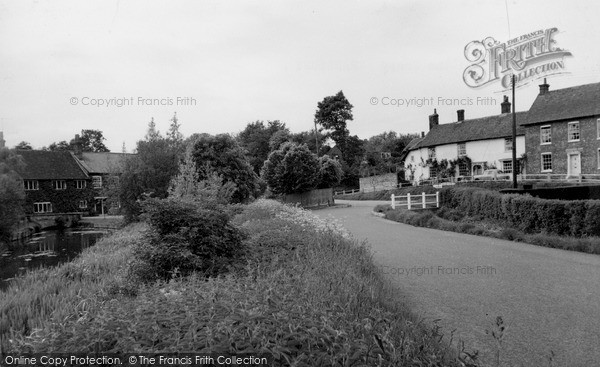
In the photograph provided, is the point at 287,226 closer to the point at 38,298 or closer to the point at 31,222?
the point at 38,298

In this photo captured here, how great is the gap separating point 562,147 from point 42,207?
5712cm

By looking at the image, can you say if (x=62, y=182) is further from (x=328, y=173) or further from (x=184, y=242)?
(x=184, y=242)

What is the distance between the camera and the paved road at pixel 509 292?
5.71m

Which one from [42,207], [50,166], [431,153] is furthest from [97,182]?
[431,153]

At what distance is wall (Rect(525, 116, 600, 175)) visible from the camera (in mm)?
35500

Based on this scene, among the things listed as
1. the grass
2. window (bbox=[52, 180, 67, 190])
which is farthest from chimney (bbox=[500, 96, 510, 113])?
window (bbox=[52, 180, 67, 190])

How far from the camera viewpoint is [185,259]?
6805 mm

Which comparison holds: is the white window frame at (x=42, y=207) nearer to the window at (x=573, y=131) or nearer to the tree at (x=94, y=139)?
the tree at (x=94, y=139)

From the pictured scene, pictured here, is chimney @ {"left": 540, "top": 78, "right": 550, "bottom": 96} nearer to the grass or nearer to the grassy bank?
the grass

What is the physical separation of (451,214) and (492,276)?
12745 millimetres

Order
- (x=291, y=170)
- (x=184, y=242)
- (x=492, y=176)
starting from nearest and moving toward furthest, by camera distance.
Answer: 1. (x=184, y=242)
2. (x=291, y=170)
3. (x=492, y=176)

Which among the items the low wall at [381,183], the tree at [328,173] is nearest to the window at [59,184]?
the tree at [328,173]

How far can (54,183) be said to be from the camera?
53.7 meters

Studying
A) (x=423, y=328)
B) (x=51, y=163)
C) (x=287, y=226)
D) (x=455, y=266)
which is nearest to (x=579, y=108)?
(x=455, y=266)
